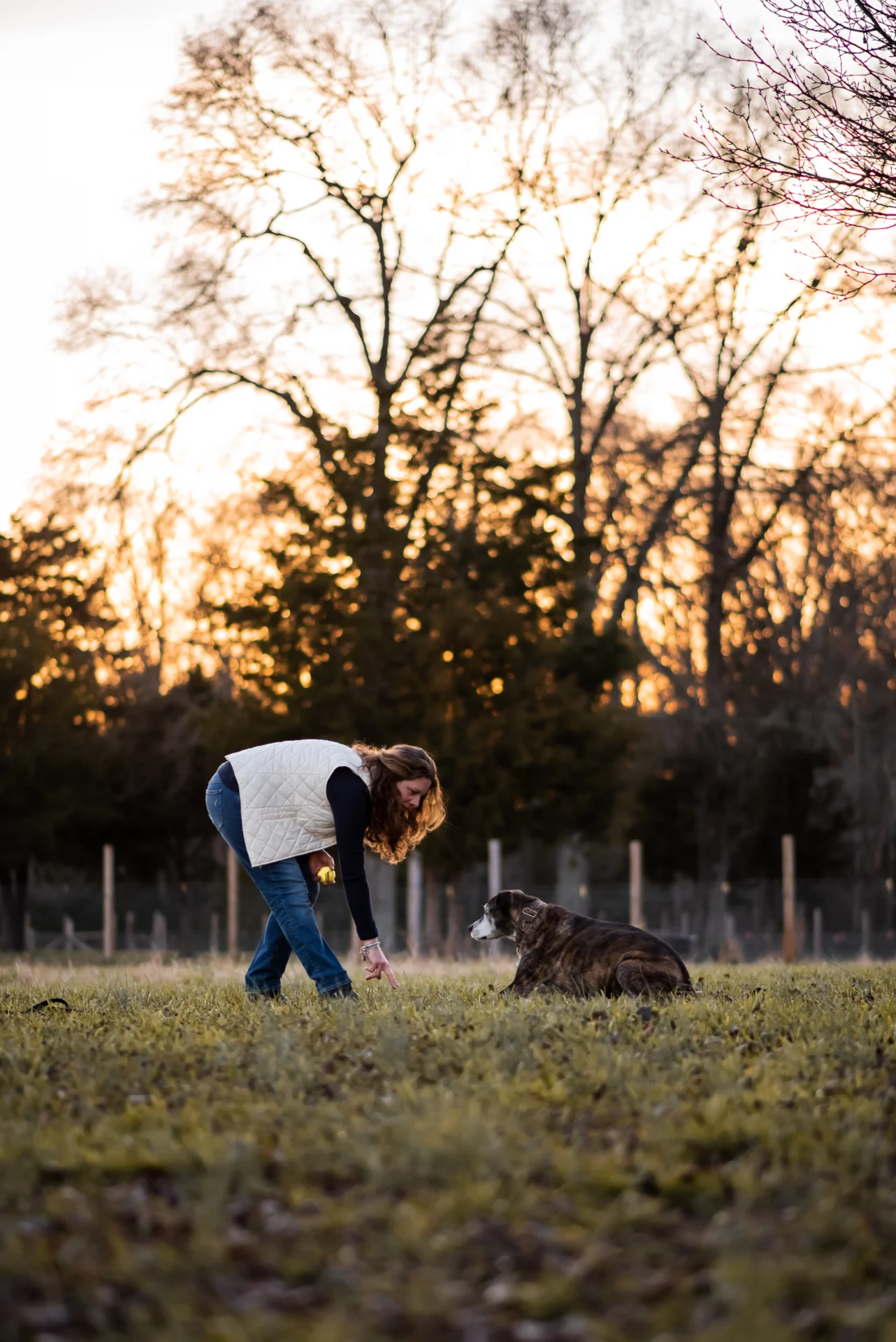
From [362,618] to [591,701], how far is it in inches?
222

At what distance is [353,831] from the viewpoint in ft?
25.8

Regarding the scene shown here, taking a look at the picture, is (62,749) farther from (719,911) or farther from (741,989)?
(741,989)

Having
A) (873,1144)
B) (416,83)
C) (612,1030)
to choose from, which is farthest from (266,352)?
(873,1144)

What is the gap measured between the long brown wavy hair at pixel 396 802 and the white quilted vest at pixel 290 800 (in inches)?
3.7

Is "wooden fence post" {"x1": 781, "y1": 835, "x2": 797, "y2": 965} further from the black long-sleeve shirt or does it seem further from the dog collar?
the black long-sleeve shirt

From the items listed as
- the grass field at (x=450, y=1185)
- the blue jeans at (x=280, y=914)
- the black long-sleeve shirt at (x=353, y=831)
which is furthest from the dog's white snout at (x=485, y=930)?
the grass field at (x=450, y=1185)

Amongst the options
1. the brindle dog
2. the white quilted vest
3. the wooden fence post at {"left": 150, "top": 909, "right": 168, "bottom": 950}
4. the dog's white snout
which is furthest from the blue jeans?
the wooden fence post at {"left": 150, "top": 909, "right": 168, "bottom": 950}

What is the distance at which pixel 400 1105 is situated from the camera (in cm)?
509

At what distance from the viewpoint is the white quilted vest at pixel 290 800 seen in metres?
8.06

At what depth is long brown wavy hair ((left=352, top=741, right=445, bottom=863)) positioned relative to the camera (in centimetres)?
800

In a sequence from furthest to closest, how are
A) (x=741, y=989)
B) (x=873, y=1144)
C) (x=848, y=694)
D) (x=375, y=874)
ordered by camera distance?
(x=848, y=694) → (x=375, y=874) → (x=741, y=989) → (x=873, y=1144)

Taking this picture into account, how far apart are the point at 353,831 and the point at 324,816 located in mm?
325

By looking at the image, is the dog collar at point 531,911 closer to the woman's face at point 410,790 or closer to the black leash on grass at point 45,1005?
the woman's face at point 410,790

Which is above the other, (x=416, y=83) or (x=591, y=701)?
(x=416, y=83)
